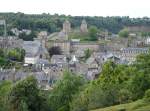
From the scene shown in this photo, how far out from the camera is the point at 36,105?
49.3m

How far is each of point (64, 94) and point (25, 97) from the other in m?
5.59

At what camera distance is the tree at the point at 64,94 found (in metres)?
51.8

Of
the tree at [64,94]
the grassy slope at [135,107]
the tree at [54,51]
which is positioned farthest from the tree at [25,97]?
the tree at [54,51]

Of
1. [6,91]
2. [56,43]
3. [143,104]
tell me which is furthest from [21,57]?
[143,104]

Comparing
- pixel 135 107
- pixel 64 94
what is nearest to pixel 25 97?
pixel 64 94

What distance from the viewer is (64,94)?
5319cm

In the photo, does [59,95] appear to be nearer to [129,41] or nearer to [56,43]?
[56,43]

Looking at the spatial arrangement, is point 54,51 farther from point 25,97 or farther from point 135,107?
point 135,107

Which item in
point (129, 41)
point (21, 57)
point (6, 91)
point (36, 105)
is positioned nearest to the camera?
point (36, 105)

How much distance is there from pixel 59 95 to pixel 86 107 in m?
3.46

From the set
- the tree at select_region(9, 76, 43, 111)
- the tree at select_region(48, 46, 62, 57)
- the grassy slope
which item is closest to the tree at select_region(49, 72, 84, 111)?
the tree at select_region(9, 76, 43, 111)

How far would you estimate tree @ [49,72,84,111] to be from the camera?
5180 centimetres

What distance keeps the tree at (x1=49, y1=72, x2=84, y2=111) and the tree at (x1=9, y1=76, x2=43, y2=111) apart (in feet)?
8.24

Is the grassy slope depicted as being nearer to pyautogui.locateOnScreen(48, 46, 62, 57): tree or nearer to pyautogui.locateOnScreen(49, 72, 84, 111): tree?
pyautogui.locateOnScreen(49, 72, 84, 111): tree
